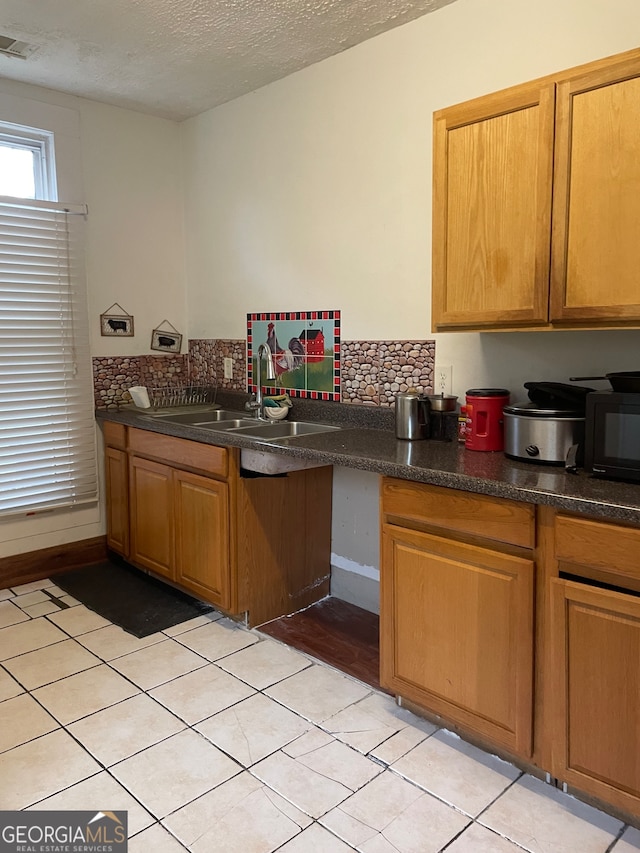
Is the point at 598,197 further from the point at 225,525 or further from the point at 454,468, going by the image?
the point at 225,525

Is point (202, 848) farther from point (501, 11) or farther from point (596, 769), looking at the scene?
point (501, 11)

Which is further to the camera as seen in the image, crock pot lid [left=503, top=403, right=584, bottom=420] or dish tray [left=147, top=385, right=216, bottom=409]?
dish tray [left=147, top=385, right=216, bottom=409]

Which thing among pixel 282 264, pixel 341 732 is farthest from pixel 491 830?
pixel 282 264

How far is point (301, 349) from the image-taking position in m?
3.22

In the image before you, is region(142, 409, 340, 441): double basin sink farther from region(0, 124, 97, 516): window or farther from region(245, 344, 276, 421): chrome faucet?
region(0, 124, 97, 516): window

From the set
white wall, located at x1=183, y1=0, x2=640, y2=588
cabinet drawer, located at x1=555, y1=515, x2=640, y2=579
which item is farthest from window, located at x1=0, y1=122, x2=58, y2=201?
cabinet drawer, located at x1=555, y1=515, x2=640, y2=579

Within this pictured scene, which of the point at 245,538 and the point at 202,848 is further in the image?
the point at 245,538

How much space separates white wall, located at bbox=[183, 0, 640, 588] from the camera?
223 centimetres

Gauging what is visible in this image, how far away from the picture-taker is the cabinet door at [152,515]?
124 inches

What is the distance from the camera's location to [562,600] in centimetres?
172

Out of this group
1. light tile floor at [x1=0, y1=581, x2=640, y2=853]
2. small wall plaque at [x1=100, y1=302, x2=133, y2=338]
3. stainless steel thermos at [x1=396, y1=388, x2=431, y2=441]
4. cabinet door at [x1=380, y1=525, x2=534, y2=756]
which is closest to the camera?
light tile floor at [x1=0, y1=581, x2=640, y2=853]

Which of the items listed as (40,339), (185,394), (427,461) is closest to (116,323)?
(40,339)

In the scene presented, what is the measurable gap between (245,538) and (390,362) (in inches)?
38.9

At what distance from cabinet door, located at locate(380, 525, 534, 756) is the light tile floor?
166 millimetres
